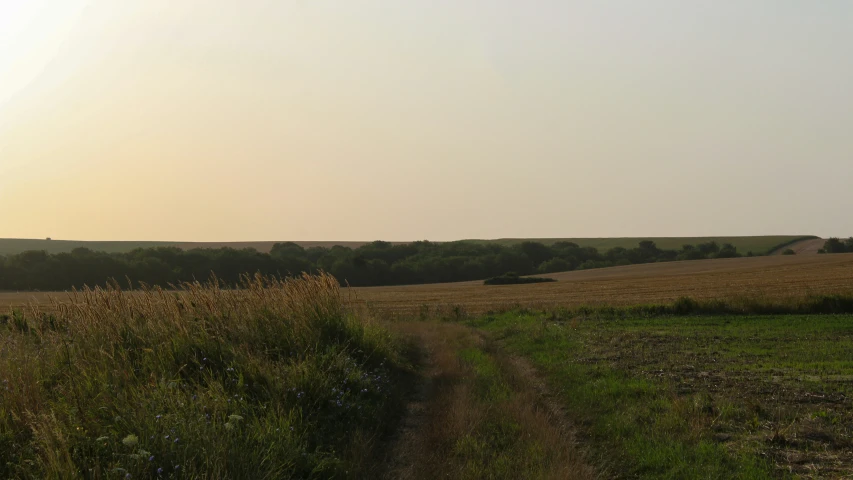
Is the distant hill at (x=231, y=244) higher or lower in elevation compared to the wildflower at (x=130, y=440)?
higher

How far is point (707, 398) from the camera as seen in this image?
10359 millimetres

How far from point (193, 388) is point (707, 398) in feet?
24.1

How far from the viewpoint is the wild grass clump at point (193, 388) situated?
5555mm

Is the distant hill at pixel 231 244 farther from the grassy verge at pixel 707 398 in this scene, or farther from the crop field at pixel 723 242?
the grassy verge at pixel 707 398

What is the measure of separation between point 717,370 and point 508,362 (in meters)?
4.44

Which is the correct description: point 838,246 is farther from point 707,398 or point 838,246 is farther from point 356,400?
point 356,400

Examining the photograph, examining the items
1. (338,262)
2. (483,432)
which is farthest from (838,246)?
(483,432)

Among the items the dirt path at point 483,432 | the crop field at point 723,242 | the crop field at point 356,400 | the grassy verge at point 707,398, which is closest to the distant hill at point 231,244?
the crop field at point 723,242

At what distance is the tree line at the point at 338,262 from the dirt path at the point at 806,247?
8.33 meters

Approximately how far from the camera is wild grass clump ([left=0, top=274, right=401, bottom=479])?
5.55 m

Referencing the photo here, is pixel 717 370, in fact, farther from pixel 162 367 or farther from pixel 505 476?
pixel 162 367

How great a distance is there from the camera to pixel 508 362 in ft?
51.9

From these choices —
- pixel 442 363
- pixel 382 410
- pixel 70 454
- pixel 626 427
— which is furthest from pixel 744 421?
pixel 70 454

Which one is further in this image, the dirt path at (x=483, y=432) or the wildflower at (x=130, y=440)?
Result: the dirt path at (x=483, y=432)
